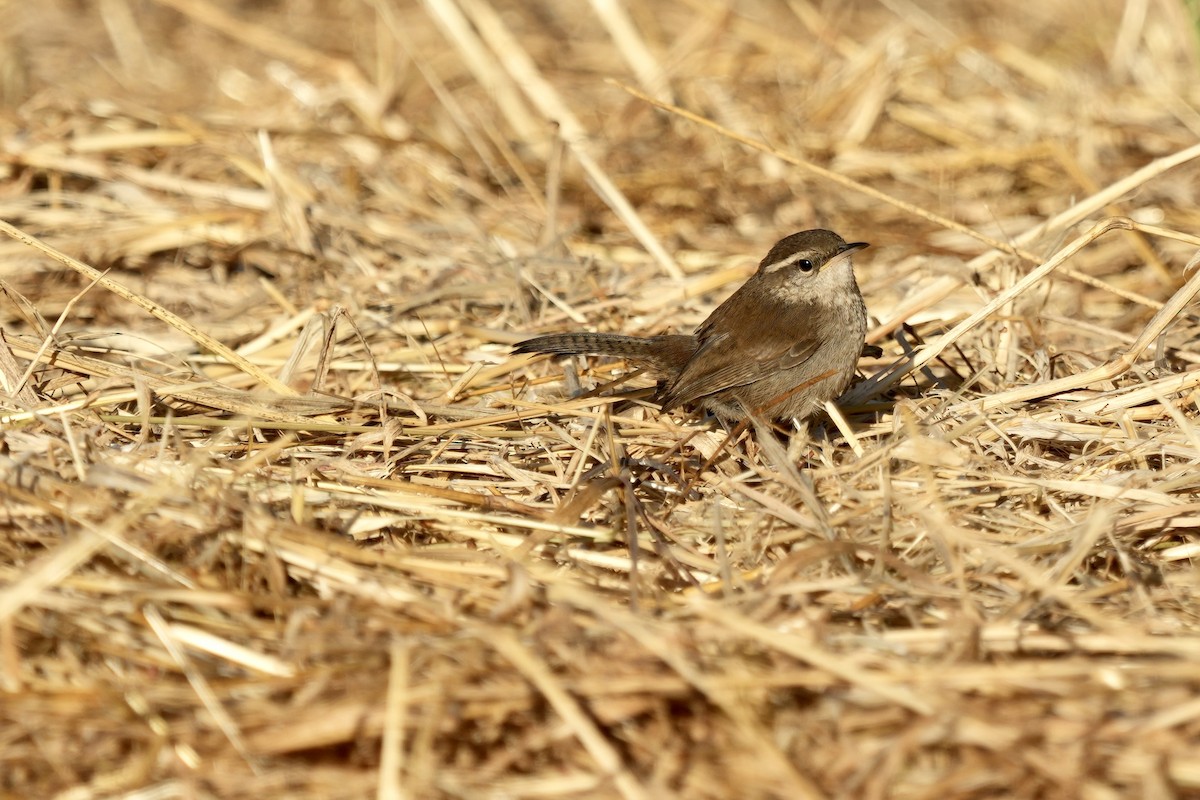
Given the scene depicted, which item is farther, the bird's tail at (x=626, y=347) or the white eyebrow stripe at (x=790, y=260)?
the white eyebrow stripe at (x=790, y=260)

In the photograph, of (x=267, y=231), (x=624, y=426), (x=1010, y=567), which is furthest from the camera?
(x=267, y=231)

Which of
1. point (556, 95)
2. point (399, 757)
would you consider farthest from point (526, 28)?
point (399, 757)

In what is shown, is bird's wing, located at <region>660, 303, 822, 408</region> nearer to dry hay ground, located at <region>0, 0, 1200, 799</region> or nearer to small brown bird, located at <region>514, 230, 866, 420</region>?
small brown bird, located at <region>514, 230, 866, 420</region>

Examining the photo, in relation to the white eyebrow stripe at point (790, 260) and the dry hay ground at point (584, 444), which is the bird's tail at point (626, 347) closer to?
the dry hay ground at point (584, 444)

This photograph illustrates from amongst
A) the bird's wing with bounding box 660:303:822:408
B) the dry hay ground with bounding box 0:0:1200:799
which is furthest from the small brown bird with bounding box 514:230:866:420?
the dry hay ground with bounding box 0:0:1200:799

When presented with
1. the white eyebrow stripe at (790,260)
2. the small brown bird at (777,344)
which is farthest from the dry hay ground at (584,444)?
the white eyebrow stripe at (790,260)

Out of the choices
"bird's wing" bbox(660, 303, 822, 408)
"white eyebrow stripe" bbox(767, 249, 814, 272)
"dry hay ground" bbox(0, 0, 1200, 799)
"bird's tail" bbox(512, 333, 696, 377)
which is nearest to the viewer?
"dry hay ground" bbox(0, 0, 1200, 799)

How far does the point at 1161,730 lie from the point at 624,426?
232 centimetres

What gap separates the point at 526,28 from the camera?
9578mm

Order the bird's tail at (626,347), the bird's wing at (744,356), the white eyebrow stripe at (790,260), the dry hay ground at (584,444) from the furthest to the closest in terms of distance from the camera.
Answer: the white eyebrow stripe at (790,260), the bird's wing at (744,356), the bird's tail at (626,347), the dry hay ground at (584,444)

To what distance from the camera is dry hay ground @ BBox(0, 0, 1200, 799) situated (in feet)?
9.50

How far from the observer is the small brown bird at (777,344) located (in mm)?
4594

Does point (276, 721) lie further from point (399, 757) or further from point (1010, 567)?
point (1010, 567)

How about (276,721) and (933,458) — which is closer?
(276,721)
